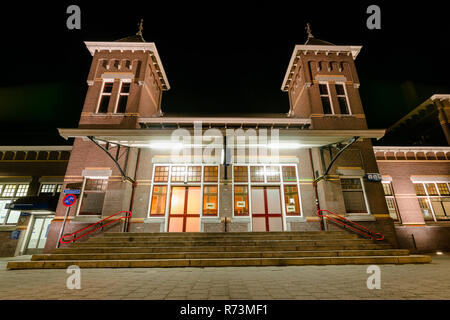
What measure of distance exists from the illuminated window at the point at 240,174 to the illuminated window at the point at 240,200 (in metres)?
0.38

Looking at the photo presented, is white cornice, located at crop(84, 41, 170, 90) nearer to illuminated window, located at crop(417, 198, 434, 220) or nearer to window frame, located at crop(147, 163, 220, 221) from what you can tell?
window frame, located at crop(147, 163, 220, 221)

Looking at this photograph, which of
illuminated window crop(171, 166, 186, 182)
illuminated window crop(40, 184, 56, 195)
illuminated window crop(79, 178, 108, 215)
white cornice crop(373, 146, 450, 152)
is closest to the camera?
illuminated window crop(79, 178, 108, 215)

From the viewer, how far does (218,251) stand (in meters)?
6.91

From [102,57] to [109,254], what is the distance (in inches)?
462

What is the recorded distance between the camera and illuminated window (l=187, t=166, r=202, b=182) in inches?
438

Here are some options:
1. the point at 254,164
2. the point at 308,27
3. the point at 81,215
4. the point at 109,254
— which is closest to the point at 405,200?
the point at 254,164

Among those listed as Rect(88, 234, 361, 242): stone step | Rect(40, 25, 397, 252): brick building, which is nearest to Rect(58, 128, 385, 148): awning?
Rect(40, 25, 397, 252): brick building

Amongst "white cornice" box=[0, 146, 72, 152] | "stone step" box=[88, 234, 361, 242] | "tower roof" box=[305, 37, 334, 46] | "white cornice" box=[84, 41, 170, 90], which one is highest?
"tower roof" box=[305, 37, 334, 46]

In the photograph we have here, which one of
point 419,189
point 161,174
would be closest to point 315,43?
point 419,189

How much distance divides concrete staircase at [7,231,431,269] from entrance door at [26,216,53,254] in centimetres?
925

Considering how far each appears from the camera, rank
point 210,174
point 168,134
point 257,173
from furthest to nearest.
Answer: point 257,173 → point 210,174 → point 168,134

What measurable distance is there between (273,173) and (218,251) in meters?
5.69

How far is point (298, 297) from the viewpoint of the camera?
110 inches

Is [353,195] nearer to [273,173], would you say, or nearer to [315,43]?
[273,173]
